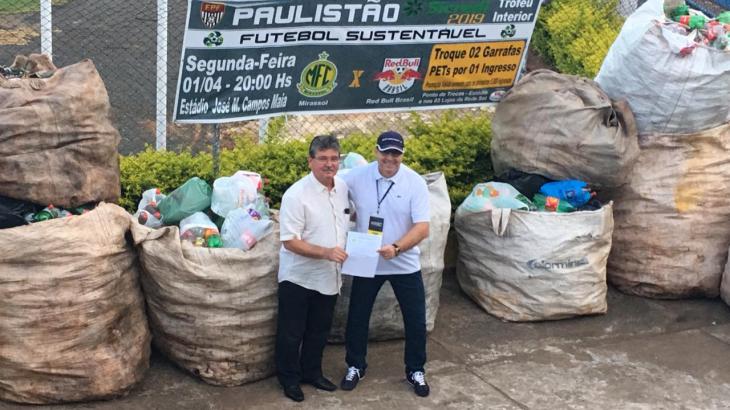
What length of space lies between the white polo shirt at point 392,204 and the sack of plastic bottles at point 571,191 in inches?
55.7

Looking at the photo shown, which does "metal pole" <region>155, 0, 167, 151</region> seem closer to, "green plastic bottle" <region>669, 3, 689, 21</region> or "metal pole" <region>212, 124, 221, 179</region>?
"metal pole" <region>212, 124, 221, 179</region>

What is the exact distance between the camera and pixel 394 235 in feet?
17.7

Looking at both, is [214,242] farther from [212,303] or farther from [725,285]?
[725,285]

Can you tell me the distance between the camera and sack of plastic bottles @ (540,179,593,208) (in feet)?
21.3

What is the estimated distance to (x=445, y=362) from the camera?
19.8 ft

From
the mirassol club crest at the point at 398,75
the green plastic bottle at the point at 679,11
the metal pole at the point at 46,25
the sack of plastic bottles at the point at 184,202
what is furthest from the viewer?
the green plastic bottle at the point at 679,11

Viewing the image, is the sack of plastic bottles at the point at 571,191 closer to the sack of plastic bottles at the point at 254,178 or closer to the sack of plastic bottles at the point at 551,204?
the sack of plastic bottles at the point at 551,204

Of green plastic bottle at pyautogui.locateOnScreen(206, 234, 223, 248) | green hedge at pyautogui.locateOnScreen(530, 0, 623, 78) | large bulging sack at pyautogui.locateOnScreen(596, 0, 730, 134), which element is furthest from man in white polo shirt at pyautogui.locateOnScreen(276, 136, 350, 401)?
green hedge at pyautogui.locateOnScreen(530, 0, 623, 78)

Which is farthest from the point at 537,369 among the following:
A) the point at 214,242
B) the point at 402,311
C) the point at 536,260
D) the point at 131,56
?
the point at 131,56

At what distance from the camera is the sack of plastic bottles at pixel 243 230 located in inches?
215

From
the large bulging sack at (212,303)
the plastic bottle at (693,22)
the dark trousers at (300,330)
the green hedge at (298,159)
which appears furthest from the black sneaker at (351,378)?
the plastic bottle at (693,22)

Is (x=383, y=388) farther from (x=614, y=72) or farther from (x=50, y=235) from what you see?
(x=614, y=72)

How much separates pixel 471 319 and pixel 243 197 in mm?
1724

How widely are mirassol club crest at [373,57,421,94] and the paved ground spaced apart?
1358 millimetres
